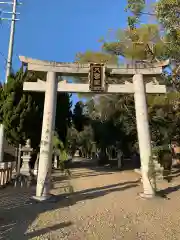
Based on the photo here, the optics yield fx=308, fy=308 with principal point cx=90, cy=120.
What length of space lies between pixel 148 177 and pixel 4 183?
20.8 ft

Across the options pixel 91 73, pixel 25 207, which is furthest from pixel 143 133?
pixel 25 207

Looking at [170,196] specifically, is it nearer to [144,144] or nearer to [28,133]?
[144,144]

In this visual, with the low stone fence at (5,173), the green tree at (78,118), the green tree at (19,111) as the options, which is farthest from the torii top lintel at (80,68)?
the green tree at (78,118)

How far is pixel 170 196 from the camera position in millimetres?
11242

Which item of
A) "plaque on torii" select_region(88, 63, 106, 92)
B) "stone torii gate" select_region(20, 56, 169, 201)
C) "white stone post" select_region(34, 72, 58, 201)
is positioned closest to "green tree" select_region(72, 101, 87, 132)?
"stone torii gate" select_region(20, 56, 169, 201)

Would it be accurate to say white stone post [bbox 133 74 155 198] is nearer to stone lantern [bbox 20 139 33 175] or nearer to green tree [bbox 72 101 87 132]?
stone lantern [bbox 20 139 33 175]

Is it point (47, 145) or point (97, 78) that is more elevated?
point (97, 78)

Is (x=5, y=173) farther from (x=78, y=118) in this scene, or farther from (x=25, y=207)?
(x=78, y=118)

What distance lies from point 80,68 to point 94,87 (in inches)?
35.9

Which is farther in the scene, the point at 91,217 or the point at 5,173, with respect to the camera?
the point at 5,173

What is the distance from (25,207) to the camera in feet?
29.9

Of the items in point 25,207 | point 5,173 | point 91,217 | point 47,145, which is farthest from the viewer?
point 5,173

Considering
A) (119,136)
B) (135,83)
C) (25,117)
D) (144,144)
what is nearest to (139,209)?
(144,144)

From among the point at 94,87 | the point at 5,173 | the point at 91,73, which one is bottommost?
the point at 5,173
